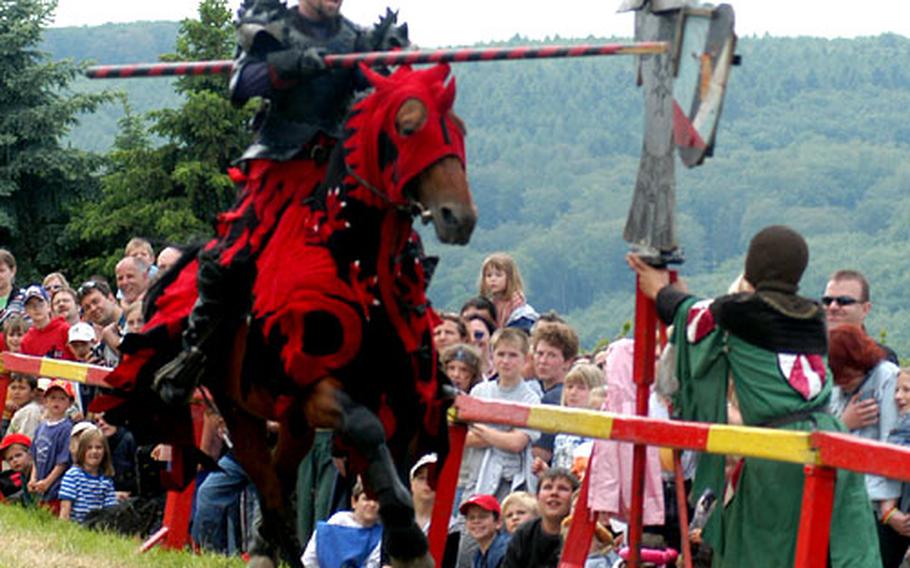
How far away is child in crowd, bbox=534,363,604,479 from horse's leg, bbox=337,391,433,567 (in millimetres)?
2137

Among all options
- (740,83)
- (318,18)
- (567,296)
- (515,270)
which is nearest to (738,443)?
(318,18)

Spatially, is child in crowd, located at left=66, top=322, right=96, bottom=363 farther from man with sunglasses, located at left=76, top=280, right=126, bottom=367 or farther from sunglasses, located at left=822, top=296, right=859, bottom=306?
sunglasses, located at left=822, top=296, right=859, bottom=306

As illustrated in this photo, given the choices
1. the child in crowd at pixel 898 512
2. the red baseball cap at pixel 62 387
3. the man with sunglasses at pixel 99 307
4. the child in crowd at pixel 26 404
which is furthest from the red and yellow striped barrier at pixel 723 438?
the man with sunglasses at pixel 99 307

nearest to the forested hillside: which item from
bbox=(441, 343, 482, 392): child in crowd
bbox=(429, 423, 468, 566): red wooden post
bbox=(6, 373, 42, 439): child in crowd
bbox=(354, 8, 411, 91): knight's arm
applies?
bbox=(6, 373, 42, 439): child in crowd

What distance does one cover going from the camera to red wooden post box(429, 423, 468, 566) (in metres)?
9.11

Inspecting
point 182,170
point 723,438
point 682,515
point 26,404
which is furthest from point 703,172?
point 723,438

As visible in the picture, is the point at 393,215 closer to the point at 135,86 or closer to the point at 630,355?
the point at 630,355

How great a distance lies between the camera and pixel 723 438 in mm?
7160

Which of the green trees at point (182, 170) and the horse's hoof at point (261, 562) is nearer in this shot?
the horse's hoof at point (261, 562)

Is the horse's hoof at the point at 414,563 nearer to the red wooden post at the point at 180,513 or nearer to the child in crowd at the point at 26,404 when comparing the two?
the red wooden post at the point at 180,513

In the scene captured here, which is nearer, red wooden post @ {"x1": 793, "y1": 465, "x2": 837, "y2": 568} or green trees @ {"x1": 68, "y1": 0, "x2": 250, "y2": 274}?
red wooden post @ {"x1": 793, "y1": 465, "x2": 837, "y2": 568}

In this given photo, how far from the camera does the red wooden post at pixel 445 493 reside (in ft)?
29.9

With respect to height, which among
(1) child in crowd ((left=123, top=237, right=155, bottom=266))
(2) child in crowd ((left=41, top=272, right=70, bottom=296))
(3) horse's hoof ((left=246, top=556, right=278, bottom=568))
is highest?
(1) child in crowd ((left=123, top=237, right=155, bottom=266))

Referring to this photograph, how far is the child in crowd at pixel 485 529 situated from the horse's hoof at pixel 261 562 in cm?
108
